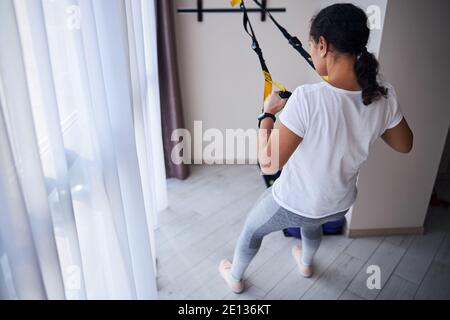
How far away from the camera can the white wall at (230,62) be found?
252 cm

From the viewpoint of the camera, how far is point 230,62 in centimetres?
264

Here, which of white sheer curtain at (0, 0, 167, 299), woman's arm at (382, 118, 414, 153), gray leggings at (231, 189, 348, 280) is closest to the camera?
white sheer curtain at (0, 0, 167, 299)

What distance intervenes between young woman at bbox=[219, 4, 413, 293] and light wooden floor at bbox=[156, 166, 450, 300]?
615 millimetres

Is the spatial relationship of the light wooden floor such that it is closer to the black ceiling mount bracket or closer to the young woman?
the young woman

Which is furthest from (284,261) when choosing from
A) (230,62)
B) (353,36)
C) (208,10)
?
(208,10)

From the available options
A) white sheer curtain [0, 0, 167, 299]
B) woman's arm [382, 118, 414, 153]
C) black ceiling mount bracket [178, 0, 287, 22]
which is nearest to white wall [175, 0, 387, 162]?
black ceiling mount bracket [178, 0, 287, 22]

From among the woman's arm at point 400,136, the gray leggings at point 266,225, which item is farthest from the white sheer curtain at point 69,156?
the woman's arm at point 400,136

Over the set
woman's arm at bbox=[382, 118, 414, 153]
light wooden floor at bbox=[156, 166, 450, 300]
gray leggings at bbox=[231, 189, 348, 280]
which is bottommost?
light wooden floor at bbox=[156, 166, 450, 300]

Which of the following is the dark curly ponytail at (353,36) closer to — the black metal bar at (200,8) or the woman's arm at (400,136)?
the woman's arm at (400,136)

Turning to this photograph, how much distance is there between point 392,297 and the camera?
65.3 inches

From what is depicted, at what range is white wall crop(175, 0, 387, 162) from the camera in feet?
8.27

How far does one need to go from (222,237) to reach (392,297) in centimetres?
96
